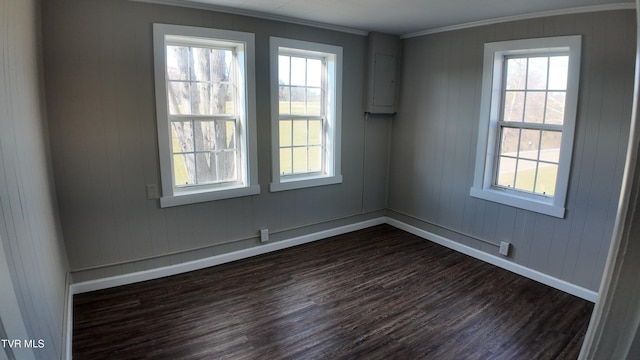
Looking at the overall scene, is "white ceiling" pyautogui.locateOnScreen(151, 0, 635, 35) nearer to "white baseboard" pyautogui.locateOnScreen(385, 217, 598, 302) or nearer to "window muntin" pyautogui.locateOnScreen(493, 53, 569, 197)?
"window muntin" pyautogui.locateOnScreen(493, 53, 569, 197)

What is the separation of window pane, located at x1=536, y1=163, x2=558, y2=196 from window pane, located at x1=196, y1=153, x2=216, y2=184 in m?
3.20

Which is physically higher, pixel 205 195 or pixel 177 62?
pixel 177 62

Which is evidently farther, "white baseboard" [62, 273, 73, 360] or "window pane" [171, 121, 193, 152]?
"window pane" [171, 121, 193, 152]

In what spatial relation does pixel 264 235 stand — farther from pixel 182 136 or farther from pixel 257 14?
pixel 257 14

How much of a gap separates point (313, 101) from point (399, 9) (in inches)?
54.9

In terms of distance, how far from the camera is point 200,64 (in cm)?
349

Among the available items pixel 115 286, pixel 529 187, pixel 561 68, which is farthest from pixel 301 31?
pixel 115 286

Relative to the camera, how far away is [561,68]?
330 centimetres

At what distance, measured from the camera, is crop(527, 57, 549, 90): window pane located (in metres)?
3.43

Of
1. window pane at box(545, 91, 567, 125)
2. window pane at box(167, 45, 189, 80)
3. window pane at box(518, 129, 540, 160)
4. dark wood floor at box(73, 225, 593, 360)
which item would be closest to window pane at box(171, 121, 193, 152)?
window pane at box(167, 45, 189, 80)

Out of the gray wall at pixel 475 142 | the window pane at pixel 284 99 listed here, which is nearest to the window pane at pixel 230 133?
the window pane at pixel 284 99

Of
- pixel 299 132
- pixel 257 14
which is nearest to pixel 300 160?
pixel 299 132

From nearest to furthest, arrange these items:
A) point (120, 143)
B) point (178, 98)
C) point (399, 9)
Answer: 1. point (120, 143)
2. point (399, 9)
3. point (178, 98)

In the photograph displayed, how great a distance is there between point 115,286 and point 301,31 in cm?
308
